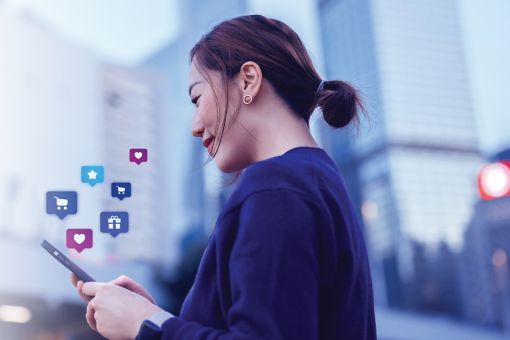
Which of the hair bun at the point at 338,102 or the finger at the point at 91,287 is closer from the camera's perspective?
the finger at the point at 91,287

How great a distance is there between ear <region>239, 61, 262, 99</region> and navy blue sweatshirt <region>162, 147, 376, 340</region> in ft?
0.42

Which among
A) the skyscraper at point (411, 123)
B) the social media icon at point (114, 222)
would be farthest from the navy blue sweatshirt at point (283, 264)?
the skyscraper at point (411, 123)

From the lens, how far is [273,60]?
1.26m

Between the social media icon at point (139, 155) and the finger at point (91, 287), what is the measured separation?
372 millimetres

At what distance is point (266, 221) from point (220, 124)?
28cm

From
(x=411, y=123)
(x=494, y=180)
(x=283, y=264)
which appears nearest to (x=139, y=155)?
(x=283, y=264)

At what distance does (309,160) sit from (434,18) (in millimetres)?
97239

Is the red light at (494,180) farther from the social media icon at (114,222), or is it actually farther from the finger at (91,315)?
the finger at (91,315)

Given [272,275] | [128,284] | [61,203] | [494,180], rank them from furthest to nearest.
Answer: [494,180] → [61,203] → [128,284] → [272,275]

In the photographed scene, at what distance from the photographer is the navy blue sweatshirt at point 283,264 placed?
101 cm

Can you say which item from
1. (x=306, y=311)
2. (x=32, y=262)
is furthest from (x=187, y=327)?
(x=32, y=262)

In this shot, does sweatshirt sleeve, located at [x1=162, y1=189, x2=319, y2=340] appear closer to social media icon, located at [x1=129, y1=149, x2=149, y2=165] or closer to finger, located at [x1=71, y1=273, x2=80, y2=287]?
finger, located at [x1=71, y1=273, x2=80, y2=287]

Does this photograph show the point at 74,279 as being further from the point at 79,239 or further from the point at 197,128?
the point at 197,128

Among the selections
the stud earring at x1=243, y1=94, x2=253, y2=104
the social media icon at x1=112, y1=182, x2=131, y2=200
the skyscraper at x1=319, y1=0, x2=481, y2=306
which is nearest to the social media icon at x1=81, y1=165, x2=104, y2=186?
the social media icon at x1=112, y1=182, x2=131, y2=200
